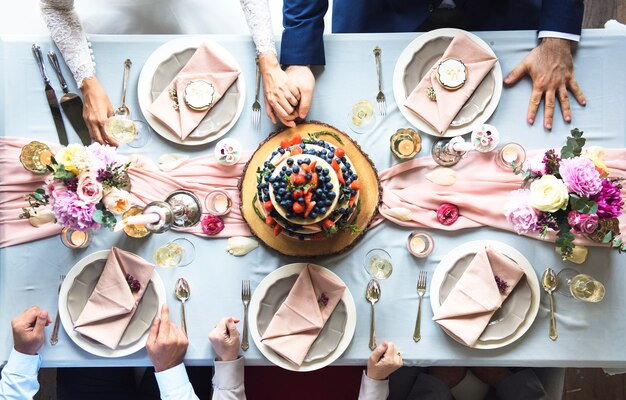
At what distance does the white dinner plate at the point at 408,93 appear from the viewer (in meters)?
1.93

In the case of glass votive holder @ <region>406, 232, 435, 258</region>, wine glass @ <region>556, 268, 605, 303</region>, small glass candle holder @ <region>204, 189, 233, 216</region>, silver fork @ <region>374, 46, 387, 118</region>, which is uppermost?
silver fork @ <region>374, 46, 387, 118</region>

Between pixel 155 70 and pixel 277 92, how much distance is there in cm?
50

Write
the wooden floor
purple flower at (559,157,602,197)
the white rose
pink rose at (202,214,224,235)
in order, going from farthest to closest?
1. the wooden floor
2. pink rose at (202,214,224,235)
3. the white rose
4. purple flower at (559,157,602,197)

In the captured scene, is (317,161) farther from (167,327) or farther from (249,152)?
(167,327)

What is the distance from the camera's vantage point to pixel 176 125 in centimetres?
Answer: 192

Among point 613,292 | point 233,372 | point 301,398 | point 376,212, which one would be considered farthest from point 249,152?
point 613,292

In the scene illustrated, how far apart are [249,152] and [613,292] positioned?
1457mm

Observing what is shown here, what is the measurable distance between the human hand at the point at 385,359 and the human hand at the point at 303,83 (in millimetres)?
899

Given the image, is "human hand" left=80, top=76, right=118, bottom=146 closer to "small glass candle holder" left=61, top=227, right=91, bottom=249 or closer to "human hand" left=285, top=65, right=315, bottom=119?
"small glass candle holder" left=61, top=227, right=91, bottom=249

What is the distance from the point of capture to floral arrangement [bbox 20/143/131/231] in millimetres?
1585

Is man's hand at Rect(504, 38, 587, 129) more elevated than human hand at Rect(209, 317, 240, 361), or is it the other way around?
man's hand at Rect(504, 38, 587, 129)

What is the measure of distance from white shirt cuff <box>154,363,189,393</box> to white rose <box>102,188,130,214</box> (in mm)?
634

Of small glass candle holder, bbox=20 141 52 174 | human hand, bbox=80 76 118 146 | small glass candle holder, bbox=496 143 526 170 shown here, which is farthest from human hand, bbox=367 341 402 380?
small glass candle holder, bbox=20 141 52 174

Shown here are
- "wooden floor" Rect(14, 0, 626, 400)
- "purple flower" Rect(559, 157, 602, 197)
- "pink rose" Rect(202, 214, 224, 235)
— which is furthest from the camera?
"wooden floor" Rect(14, 0, 626, 400)
